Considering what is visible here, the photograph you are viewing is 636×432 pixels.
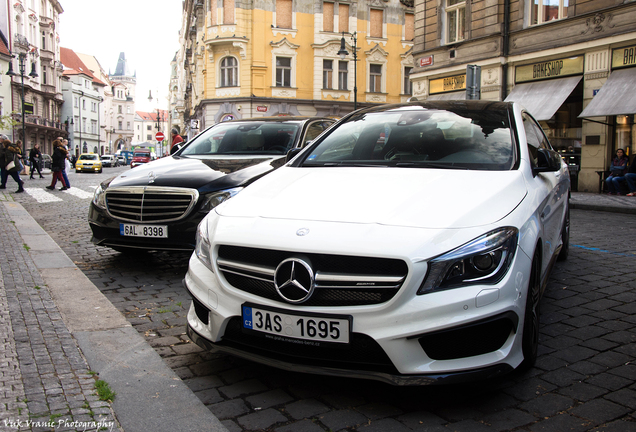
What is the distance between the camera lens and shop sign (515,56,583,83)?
1791 cm

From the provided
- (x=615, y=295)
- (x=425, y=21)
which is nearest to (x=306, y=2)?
(x=425, y=21)

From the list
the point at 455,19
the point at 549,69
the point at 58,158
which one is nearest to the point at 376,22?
the point at 455,19

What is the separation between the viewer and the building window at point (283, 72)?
38188 mm

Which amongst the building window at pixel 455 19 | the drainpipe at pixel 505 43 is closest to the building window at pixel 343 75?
the building window at pixel 455 19

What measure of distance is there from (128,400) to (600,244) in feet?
21.9

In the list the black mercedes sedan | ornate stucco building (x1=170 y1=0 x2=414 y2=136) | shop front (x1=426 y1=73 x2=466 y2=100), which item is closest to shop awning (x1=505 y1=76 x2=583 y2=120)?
shop front (x1=426 y1=73 x2=466 y2=100)

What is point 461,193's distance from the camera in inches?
121

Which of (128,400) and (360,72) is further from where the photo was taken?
(360,72)

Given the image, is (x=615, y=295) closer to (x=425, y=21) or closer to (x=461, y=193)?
(x=461, y=193)

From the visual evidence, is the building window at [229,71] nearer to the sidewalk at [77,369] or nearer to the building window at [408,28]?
the building window at [408,28]

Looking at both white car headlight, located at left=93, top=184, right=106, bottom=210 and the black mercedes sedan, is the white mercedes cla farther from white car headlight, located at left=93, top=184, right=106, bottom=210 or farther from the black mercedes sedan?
white car headlight, located at left=93, top=184, right=106, bottom=210

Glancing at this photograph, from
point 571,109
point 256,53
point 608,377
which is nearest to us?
point 608,377

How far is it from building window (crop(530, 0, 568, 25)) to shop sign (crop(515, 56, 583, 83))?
54.5 inches

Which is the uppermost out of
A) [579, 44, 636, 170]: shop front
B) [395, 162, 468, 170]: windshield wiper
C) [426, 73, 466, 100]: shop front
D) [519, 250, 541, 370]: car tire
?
[426, 73, 466, 100]: shop front
